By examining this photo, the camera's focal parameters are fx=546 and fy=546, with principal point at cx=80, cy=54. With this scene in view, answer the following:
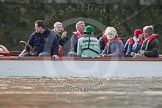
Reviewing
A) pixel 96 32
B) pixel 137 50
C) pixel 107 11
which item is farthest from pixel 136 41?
pixel 107 11

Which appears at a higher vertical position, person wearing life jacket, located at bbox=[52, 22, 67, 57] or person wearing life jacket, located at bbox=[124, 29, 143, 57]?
person wearing life jacket, located at bbox=[52, 22, 67, 57]

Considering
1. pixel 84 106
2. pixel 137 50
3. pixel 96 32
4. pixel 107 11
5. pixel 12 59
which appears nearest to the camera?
pixel 84 106

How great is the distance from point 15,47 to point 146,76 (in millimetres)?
11054

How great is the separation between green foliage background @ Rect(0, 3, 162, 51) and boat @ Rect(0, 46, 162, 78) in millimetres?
10548

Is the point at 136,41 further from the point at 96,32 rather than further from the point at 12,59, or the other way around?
the point at 96,32

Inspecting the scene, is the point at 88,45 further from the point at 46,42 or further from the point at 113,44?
the point at 46,42

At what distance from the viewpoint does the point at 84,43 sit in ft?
32.3

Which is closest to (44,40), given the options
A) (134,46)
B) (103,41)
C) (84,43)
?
(84,43)

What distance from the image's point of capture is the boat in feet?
31.8

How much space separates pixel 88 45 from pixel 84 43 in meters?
0.09

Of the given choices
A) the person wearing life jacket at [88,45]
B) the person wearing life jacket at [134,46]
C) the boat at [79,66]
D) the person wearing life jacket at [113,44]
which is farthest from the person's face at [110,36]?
the person wearing life jacket at [134,46]

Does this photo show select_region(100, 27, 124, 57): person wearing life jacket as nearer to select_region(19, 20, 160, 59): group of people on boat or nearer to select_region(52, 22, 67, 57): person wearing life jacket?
select_region(19, 20, 160, 59): group of people on boat

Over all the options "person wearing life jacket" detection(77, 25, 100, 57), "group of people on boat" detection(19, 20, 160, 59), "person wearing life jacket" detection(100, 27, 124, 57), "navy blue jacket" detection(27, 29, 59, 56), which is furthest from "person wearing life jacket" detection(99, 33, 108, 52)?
"navy blue jacket" detection(27, 29, 59, 56)

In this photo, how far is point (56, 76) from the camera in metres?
9.84
